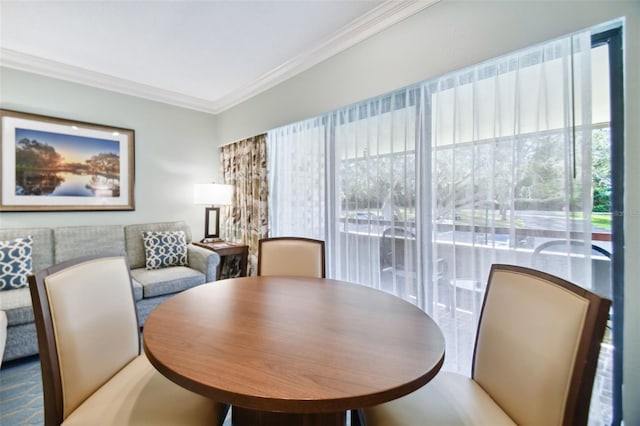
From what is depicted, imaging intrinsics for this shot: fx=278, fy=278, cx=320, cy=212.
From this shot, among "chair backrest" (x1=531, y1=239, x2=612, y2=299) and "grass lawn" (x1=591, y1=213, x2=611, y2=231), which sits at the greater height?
"grass lawn" (x1=591, y1=213, x2=611, y2=231)

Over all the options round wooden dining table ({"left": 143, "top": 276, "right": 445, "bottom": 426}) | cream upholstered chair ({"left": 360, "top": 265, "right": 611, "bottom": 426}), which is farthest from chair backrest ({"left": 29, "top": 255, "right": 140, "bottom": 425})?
cream upholstered chair ({"left": 360, "top": 265, "right": 611, "bottom": 426})

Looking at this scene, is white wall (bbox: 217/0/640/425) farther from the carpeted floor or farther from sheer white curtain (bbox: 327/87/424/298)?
the carpeted floor

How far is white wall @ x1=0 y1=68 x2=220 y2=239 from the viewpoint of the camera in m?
2.75

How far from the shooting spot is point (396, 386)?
0.72 metres

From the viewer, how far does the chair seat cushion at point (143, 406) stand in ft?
3.13

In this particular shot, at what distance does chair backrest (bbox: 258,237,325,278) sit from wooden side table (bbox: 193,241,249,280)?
1.39 meters

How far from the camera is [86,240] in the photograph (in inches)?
116

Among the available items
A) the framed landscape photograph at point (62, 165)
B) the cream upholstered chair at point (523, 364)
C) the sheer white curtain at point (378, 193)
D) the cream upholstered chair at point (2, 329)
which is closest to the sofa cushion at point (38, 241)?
the framed landscape photograph at point (62, 165)

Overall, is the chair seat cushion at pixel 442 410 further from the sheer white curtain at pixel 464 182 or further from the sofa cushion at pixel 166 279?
the sofa cushion at pixel 166 279

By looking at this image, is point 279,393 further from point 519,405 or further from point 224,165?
point 224,165

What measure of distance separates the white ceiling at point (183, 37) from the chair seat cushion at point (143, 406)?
227 centimetres

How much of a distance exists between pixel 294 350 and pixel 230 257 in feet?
10.0

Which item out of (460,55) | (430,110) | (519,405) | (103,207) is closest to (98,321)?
(519,405)

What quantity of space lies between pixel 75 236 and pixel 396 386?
3.52m
